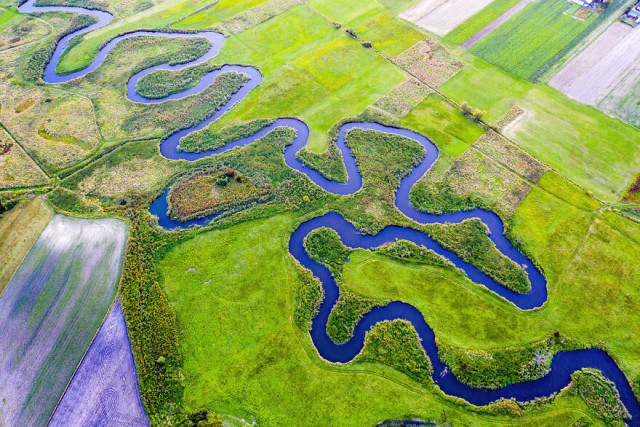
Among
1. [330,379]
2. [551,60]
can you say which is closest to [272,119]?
[330,379]

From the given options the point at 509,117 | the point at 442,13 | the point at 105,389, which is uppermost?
the point at 442,13

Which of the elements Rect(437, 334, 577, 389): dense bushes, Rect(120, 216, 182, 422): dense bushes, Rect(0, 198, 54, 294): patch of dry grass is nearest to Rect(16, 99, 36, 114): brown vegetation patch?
Rect(0, 198, 54, 294): patch of dry grass

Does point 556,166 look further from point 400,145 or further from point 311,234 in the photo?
point 311,234

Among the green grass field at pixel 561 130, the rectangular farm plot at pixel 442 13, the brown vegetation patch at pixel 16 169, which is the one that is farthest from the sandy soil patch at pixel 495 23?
the brown vegetation patch at pixel 16 169

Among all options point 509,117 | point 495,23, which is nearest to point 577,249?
Answer: point 509,117

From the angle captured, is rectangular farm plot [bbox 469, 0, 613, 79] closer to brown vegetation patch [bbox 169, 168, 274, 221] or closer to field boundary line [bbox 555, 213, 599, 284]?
field boundary line [bbox 555, 213, 599, 284]

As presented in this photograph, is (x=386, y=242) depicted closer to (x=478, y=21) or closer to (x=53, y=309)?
(x=53, y=309)
